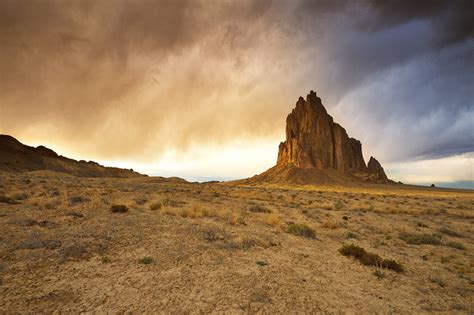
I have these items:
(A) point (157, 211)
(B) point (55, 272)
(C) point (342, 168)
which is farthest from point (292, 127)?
(B) point (55, 272)

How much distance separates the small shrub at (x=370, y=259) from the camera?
8.45 metres

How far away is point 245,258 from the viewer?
27.3 feet

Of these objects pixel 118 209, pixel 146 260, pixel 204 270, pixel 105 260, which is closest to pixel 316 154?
pixel 118 209

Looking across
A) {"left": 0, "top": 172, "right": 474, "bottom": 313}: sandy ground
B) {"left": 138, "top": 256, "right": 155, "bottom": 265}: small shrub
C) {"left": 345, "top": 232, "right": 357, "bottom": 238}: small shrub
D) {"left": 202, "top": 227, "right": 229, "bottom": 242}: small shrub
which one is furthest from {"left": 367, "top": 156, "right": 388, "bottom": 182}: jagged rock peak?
{"left": 138, "top": 256, "right": 155, "bottom": 265}: small shrub

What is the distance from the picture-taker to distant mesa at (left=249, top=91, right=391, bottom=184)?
109m

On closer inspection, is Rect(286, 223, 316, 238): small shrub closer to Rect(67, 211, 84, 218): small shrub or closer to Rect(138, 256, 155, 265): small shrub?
Rect(138, 256, 155, 265): small shrub

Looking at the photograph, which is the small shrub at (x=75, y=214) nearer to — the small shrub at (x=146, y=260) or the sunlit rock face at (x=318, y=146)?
the small shrub at (x=146, y=260)

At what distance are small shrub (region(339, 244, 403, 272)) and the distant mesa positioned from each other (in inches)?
3554

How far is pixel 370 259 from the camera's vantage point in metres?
8.84

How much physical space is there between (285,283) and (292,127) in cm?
13481

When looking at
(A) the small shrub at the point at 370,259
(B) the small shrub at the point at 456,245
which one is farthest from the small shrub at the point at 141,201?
(B) the small shrub at the point at 456,245

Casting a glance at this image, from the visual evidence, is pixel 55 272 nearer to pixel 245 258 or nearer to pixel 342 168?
pixel 245 258

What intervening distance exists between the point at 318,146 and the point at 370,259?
120496mm

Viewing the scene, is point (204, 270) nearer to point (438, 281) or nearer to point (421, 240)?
point (438, 281)
